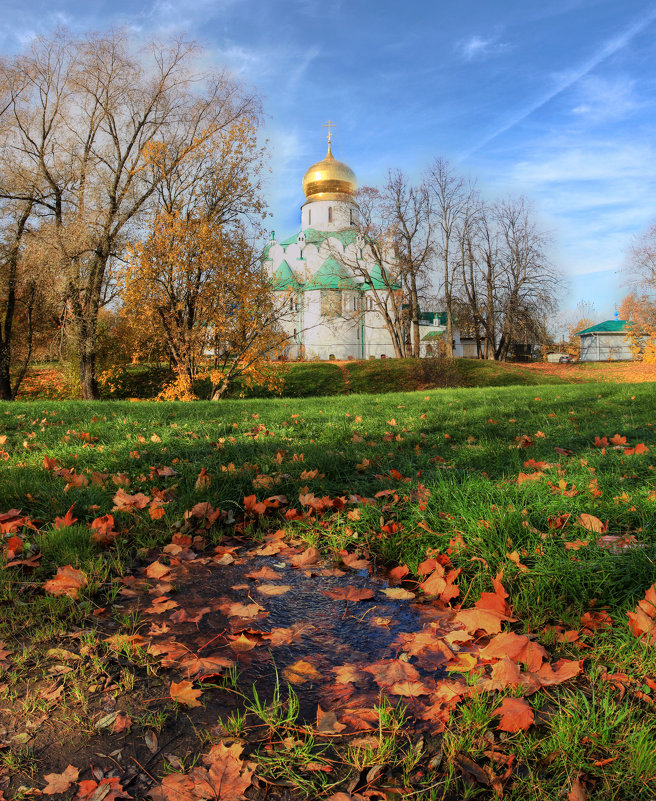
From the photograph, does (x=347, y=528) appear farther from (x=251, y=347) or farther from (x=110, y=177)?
(x=110, y=177)

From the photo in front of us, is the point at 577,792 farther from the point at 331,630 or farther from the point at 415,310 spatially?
the point at 415,310

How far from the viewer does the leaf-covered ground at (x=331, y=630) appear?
4.20 feet

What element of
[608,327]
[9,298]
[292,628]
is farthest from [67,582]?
[608,327]

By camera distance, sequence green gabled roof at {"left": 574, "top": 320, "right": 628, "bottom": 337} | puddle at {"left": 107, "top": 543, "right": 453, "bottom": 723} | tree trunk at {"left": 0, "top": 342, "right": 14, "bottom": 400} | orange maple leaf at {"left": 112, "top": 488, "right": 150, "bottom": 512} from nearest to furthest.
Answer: puddle at {"left": 107, "top": 543, "right": 453, "bottom": 723}
orange maple leaf at {"left": 112, "top": 488, "right": 150, "bottom": 512}
tree trunk at {"left": 0, "top": 342, "right": 14, "bottom": 400}
green gabled roof at {"left": 574, "top": 320, "right": 628, "bottom": 337}

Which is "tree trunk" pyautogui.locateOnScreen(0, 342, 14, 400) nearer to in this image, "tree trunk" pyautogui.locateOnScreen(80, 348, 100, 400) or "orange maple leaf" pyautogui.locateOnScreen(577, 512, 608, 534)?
"tree trunk" pyautogui.locateOnScreen(80, 348, 100, 400)

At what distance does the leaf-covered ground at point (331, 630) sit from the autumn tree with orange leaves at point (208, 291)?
10.7 metres

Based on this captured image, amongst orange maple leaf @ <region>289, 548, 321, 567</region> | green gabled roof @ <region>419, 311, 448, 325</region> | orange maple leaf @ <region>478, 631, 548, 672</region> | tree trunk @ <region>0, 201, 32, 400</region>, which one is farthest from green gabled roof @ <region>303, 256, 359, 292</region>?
orange maple leaf @ <region>478, 631, 548, 672</region>

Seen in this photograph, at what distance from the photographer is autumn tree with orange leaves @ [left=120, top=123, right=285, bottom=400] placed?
44.5ft

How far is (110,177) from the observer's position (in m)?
17.6

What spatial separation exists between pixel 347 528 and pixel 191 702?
1340 mm

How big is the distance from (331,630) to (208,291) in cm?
1299

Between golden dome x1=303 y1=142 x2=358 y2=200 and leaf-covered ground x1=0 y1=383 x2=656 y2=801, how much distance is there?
40.9 metres

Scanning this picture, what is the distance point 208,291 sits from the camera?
45.7ft

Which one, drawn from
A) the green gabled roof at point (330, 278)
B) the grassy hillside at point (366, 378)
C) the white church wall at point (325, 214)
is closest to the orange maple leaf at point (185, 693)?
the grassy hillside at point (366, 378)
